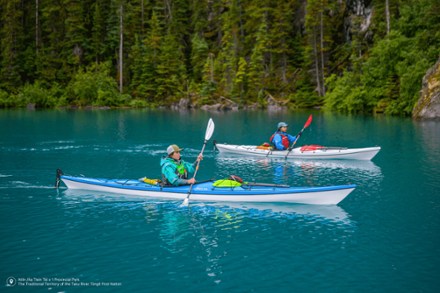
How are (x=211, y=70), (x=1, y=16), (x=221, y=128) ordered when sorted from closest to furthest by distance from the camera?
(x=221, y=128) → (x=211, y=70) → (x=1, y=16)

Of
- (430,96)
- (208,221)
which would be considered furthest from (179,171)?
(430,96)

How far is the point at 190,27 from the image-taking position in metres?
71.8

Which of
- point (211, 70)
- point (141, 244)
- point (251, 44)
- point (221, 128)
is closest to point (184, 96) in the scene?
point (211, 70)

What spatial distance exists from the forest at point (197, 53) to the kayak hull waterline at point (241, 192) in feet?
115

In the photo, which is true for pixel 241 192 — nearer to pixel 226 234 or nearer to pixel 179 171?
pixel 179 171

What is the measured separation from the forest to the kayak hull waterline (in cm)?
3498

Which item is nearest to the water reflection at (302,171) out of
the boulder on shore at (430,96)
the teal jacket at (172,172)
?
the teal jacket at (172,172)

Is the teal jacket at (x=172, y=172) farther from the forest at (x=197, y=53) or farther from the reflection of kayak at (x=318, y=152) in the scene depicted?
the forest at (x=197, y=53)

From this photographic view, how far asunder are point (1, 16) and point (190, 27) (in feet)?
98.8

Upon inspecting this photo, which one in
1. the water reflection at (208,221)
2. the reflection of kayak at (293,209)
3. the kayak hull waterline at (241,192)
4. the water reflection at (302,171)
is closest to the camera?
the water reflection at (208,221)

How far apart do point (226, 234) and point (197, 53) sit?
58.2m

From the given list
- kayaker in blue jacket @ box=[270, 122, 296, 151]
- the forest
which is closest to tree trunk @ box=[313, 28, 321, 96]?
the forest

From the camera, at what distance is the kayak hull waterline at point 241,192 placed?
12.3 m

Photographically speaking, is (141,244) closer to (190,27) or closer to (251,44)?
(251,44)
